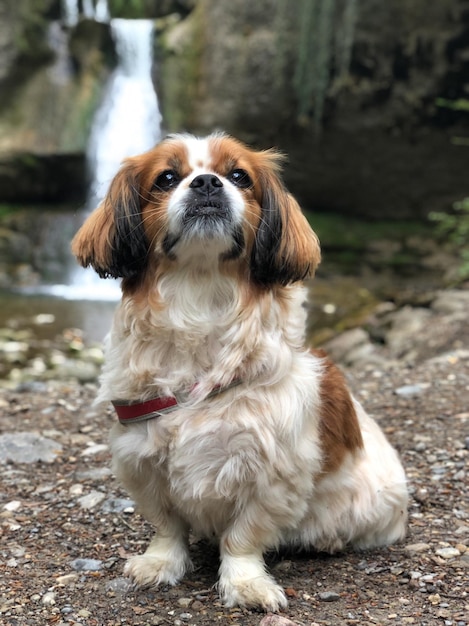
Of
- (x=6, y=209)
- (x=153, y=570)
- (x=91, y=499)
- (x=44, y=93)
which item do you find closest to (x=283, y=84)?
(x=44, y=93)

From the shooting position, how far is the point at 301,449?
2.59 meters

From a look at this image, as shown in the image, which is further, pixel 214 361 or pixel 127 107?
pixel 127 107

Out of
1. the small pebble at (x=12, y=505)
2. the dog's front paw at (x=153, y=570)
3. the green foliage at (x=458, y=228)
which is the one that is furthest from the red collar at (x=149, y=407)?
the green foliage at (x=458, y=228)

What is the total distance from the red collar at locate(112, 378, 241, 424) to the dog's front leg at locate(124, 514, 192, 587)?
0.46 meters

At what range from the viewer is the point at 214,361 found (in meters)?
2.60

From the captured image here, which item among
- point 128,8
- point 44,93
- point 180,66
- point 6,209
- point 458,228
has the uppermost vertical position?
point 128,8

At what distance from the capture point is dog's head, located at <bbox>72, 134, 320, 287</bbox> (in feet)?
8.37

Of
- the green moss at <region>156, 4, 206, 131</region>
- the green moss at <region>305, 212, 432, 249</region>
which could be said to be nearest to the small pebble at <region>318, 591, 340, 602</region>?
the green moss at <region>305, 212, 432, 249</region>

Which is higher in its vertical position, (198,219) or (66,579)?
(198,219)

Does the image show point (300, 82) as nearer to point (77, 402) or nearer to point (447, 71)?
point (447, 71)

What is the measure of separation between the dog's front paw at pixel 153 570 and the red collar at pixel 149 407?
22.3 inches

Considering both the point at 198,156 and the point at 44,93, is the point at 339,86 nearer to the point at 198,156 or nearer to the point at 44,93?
the point at 44,93

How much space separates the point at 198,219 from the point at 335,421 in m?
0.94

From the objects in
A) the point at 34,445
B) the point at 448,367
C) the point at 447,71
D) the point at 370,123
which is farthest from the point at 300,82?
the point at 34,445
